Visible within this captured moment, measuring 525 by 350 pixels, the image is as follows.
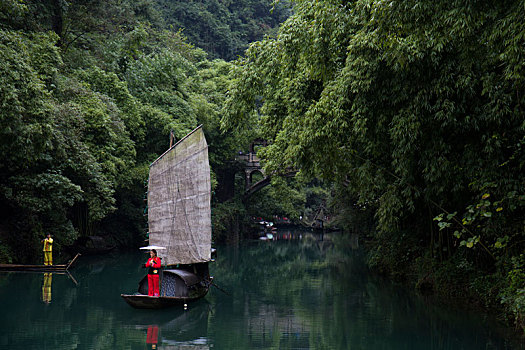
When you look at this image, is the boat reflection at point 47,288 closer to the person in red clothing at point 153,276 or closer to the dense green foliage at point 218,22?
the person in red clothing at point 153,276

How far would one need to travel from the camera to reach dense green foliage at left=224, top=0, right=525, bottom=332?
323 inches

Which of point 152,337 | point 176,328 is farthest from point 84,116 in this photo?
point 152,337

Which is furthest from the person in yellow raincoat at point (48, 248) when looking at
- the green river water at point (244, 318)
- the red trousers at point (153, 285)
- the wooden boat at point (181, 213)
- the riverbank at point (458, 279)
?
the riverbank at point (458, 279)

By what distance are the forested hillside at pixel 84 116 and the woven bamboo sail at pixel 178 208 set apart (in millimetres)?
3480

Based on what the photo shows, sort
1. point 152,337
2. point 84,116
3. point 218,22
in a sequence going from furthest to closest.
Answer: point 218,22, point 84,116, point 152,337

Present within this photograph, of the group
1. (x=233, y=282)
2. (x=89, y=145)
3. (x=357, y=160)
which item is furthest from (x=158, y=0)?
(x=357, y=160)

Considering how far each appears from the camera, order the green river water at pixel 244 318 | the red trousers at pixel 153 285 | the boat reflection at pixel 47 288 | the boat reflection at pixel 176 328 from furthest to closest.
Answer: the boat reflection at pixel 47 288 → the red trousers at pixel 153 285 → the green river water at pixel 244 318 → the boat reflection at pixel 176 328

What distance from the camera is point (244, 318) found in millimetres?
11961

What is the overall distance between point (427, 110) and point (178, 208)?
680cm

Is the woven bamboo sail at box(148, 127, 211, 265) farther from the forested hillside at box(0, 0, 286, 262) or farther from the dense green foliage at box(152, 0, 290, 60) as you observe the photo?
the dense green foliage at box(152, 0, 290, 60)

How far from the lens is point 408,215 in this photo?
16109 mm

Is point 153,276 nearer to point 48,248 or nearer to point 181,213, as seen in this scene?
point 181,213

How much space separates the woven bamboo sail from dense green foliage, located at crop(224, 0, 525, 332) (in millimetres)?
2870

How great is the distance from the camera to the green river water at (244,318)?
383 inches
